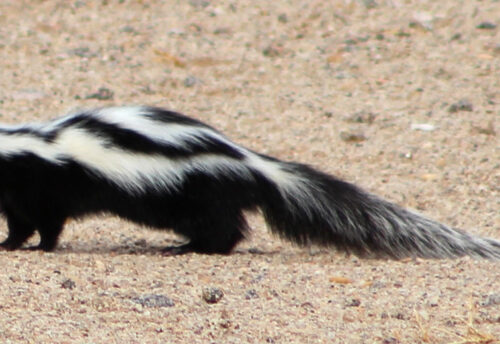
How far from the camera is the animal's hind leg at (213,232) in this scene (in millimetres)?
6383

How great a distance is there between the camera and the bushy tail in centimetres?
625

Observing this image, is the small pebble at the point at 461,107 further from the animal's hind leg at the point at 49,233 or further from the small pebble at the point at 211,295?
the small pebble at the point at 211,295

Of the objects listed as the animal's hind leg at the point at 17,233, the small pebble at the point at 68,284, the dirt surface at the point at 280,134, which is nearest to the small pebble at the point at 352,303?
the dirt surface at the point at 280,134

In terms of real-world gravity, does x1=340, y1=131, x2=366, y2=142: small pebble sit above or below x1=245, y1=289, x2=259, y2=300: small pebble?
below

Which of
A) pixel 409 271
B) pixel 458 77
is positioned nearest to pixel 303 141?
pixel 458 77

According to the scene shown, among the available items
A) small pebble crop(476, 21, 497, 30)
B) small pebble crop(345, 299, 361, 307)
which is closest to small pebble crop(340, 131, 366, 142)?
small pebble crop(476, 21, 497, 30)

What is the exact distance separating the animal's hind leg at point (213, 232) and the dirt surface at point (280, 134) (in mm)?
205

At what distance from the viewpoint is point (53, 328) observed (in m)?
4.42

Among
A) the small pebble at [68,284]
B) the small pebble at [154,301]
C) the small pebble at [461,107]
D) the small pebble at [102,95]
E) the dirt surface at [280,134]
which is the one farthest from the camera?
the small pebble at [102,95]

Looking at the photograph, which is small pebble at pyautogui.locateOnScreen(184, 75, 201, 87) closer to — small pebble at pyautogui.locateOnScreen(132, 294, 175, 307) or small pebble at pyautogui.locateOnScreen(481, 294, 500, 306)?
small pebble at pyautogui.locateOnScreen(132, 294, 175, 307)

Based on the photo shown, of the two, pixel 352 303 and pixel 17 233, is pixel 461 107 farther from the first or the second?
pixel 352 303

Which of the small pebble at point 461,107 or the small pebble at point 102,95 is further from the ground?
the small pebble at point 461,107

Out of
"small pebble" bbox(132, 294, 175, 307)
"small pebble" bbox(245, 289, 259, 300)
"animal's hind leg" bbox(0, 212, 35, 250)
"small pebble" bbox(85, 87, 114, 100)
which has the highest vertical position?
"small pebble" bbox(132, 294, 175, 307)

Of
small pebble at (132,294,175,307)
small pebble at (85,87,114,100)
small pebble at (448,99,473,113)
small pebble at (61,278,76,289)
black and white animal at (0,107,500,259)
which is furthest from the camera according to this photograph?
small pebble at (85,87,114,100)
